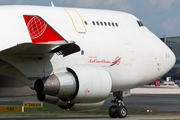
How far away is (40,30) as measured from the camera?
46.5 feet

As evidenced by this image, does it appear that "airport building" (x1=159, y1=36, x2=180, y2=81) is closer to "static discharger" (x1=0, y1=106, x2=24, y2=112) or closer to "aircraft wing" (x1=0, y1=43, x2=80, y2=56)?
"static discharger" (x1=0, y1=106, x2=24, y2=112)

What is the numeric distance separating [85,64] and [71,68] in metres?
0.94

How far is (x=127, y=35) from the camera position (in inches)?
746

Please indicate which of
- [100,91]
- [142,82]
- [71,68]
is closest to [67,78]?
[71,68]

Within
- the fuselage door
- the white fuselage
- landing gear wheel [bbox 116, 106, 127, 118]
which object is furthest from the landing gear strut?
the fuselage door

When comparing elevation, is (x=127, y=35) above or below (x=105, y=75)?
above

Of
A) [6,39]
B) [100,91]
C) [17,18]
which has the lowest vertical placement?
[100,91]

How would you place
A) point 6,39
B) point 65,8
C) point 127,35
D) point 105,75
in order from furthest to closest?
point 127,35
point 65,8
point 105,75
point 6,39

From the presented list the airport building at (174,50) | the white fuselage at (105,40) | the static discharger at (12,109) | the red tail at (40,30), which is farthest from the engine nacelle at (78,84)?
the airport building at (174,50)

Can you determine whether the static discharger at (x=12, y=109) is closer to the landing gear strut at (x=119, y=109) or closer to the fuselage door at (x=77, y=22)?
the landing gear strut at (x=119, y=109)

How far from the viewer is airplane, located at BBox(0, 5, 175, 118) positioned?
47.8ft

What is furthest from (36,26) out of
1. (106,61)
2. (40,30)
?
(106,61)

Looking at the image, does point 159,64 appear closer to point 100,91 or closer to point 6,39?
point 100,91

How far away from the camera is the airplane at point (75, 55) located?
1458 centimetres
